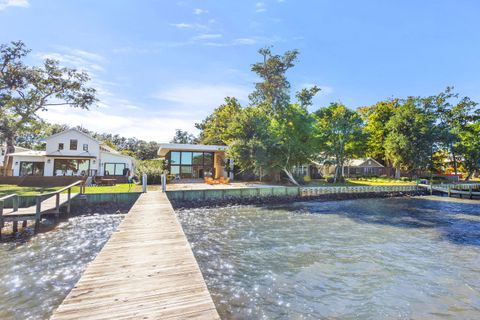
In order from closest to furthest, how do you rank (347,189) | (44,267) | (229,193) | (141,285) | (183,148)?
1. (141,285)
2. (44,267)
3. (229,193)
4. (347,189)
5. (183,148)

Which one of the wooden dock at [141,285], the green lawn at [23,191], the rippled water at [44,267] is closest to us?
the wooden dock at [141,285]

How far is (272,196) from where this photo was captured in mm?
18969

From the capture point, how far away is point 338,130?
2895 centimetres

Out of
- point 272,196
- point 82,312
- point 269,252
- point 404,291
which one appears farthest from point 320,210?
point 82,312

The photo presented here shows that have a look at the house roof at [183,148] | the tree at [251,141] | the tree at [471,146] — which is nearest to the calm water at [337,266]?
the tree at [251,141]

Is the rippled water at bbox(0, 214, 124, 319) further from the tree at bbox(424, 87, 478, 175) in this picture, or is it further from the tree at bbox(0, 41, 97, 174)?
the tree at bbox(424, 87, 478, 175)

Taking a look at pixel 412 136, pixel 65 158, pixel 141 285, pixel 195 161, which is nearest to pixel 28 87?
pixel 65 158

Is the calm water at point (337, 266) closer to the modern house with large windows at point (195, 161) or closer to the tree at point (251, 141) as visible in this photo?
the tree at point (251, 141)

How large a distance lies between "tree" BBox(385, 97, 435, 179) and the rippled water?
37642 millimetres

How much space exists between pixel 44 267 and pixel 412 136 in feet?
136

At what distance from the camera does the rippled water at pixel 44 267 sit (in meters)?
4.77

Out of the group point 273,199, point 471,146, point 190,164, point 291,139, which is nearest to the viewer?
point 273,199

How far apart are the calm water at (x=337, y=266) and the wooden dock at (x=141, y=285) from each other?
1490mm

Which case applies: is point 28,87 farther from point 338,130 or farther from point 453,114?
point 453,114
